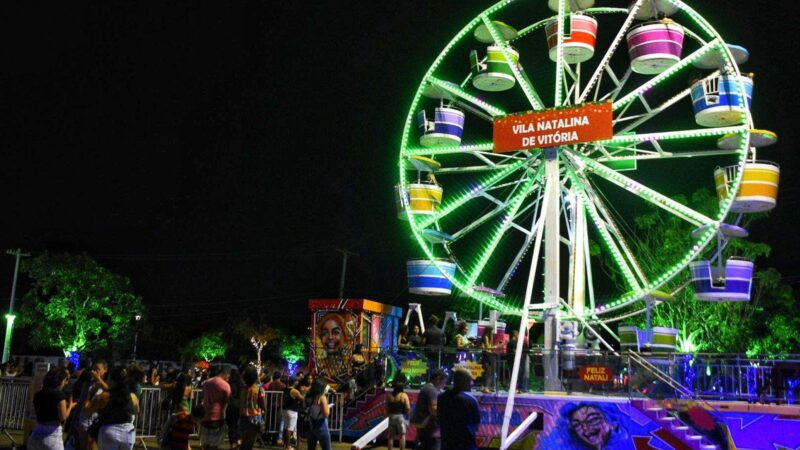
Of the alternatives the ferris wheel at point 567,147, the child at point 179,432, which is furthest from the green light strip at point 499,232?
the child at point 179,432

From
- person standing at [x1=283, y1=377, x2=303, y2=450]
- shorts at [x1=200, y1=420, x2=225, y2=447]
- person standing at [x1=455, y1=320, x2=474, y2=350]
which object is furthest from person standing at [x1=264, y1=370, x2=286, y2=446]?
shorts at [x1=200, y1=420, x2=225, y2=447]

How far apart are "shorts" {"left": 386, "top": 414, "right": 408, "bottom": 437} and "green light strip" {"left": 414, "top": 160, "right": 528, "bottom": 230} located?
9129mm

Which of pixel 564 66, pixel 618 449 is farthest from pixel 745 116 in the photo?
pixel 618 449

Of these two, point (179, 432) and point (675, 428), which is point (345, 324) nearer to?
point (675, 428)

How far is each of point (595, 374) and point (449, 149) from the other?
27.7 ft

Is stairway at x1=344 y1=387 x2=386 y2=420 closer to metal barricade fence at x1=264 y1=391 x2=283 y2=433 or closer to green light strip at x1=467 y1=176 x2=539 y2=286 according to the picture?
metal barricade fence at x1=264 y1=391 x2=283 y2=433

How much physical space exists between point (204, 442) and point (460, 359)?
23.8ft

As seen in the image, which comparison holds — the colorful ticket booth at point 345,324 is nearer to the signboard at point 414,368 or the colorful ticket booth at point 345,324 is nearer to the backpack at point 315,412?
the signboard at point 414,368

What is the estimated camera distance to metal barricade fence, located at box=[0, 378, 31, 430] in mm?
17453

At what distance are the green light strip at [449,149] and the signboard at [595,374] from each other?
6.91 meters

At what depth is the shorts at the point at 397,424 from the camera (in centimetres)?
1384

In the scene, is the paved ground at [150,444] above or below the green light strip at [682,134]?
below

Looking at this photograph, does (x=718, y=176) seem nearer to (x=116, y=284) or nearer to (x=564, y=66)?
(x=564, y=66)

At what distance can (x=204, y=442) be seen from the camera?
11.4m
